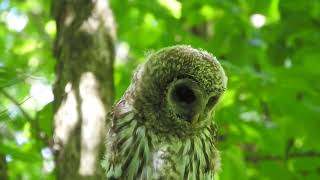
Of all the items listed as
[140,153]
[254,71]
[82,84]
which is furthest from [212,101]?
[254,71]

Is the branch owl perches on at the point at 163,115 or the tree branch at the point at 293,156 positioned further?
the tree branch at the point at 293,156

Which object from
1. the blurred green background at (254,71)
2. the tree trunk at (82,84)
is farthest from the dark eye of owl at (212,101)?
the blurred green background at (254,71)

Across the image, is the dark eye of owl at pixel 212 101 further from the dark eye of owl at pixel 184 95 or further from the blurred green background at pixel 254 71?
the blurred green background at pixel 254 71

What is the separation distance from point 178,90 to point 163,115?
137mm

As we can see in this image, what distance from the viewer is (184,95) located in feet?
8.77

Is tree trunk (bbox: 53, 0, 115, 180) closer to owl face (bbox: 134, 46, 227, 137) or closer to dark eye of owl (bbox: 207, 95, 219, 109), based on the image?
owl face (bbox: 134, 46, 227, 137)

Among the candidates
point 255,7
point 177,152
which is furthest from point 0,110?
point 255,7

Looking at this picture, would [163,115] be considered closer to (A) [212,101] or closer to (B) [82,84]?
(A) [212,101]

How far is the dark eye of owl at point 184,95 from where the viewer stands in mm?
2638

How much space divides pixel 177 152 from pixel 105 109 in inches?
21.9

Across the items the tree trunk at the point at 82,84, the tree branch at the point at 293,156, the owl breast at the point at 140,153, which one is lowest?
the owl breast at the point at 140,153

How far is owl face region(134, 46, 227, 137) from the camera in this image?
2652 millimetres

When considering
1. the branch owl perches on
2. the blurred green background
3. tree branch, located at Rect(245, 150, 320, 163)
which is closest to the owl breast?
the branch owl perches on

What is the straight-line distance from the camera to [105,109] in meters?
3.17
